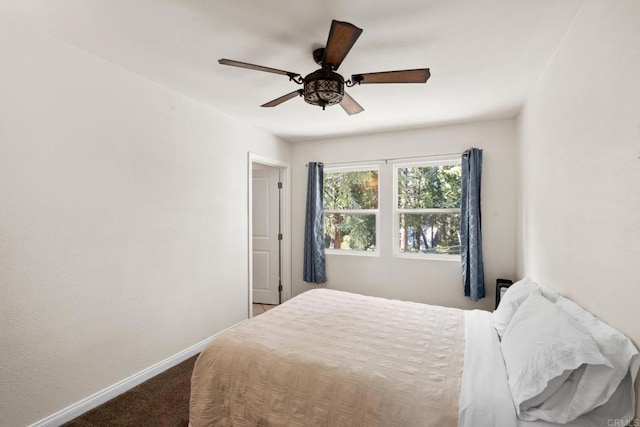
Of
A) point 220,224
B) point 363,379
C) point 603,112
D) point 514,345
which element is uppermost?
point 603,112

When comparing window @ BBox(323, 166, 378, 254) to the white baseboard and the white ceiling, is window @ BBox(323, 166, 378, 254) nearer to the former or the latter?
the white ceiling

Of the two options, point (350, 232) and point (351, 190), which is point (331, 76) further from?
point (350, 232)

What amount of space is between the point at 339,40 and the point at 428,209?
281 centimetres

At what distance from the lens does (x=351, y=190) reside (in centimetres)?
435

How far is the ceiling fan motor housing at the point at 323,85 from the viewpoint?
73.0 inches

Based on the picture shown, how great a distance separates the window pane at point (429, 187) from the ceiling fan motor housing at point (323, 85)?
234 centimetres

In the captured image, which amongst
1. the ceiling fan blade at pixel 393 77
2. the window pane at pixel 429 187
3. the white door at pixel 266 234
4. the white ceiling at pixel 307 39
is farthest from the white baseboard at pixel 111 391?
the window pane at pixel 429 187

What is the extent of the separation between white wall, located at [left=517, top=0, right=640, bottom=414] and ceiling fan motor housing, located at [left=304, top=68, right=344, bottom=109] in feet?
4.20

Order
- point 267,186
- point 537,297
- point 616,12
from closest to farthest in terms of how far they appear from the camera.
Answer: point 616,12 → point 537,297 → point 267,186

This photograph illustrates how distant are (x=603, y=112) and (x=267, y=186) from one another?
381 cm

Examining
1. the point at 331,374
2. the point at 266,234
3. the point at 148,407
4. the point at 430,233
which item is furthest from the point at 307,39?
the point at 266,234

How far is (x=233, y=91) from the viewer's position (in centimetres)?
271

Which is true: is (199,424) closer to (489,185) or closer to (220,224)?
(220,224)

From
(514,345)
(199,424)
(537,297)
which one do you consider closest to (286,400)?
(199,424)
